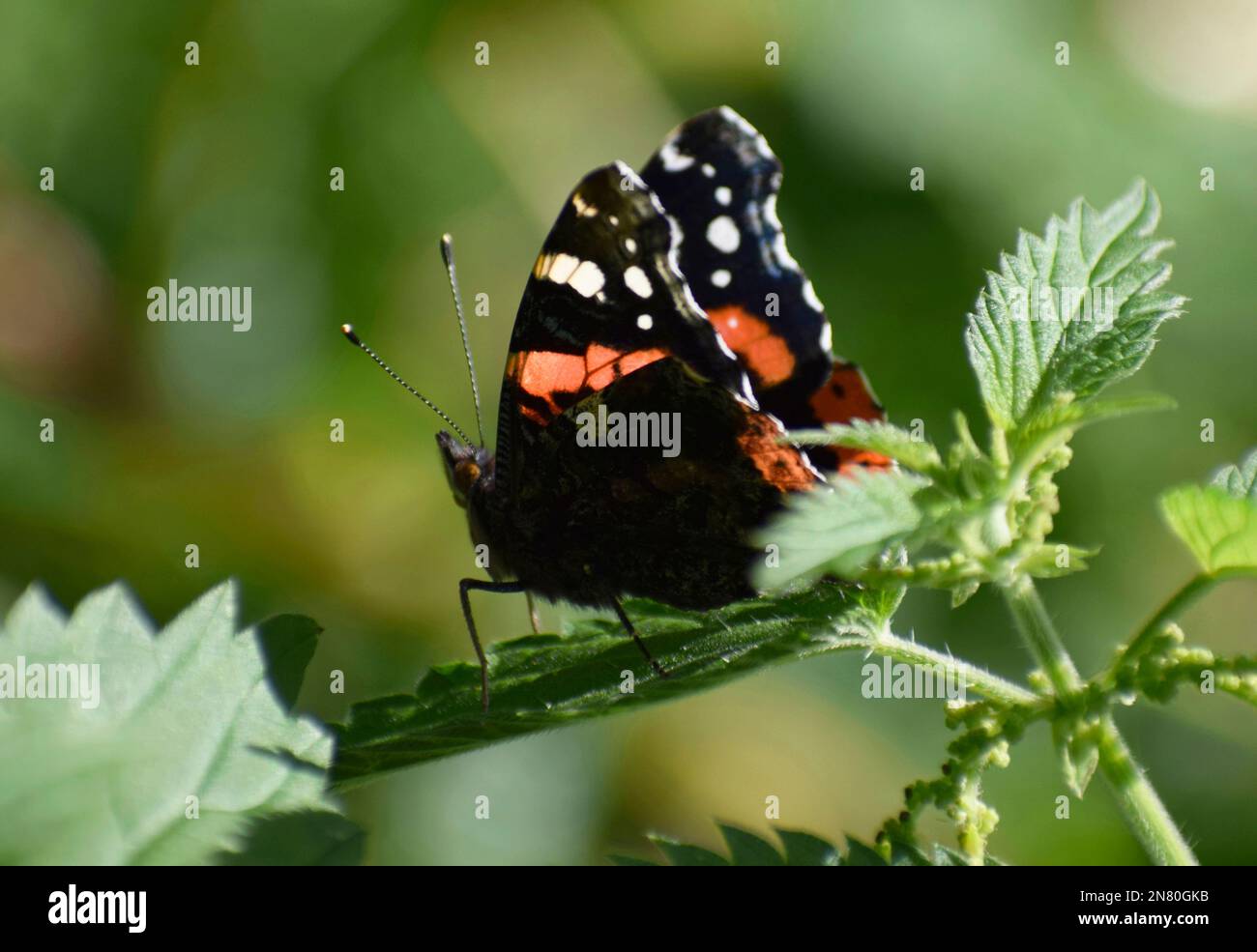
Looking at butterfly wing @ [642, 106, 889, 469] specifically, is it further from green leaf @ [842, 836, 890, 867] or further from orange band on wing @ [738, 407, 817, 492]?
green leaf @ [842, 836, 890, 867]

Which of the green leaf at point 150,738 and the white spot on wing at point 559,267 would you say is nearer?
the green leaf at point 150,738

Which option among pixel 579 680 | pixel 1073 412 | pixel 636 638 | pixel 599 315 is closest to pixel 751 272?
pixel 599 315

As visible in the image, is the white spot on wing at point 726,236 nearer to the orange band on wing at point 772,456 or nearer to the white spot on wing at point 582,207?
the white spot on wing at point 582,207

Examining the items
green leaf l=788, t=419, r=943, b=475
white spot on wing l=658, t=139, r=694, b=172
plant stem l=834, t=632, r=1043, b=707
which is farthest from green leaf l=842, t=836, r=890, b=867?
white spot on wing l=658, t=139, r=694, b=172

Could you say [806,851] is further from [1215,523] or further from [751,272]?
[751,272]

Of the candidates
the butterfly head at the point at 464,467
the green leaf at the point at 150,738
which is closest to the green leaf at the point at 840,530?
the green leaf at the point at 150,738

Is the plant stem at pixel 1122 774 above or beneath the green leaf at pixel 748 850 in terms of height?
above
